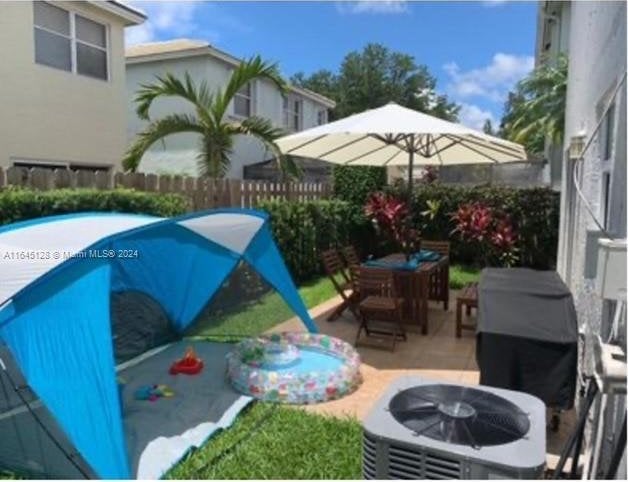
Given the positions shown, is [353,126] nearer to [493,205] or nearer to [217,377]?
[217,377]

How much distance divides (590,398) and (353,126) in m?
3.87

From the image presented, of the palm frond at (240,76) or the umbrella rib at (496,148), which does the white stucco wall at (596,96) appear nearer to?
the umbrella rib at (496,148)

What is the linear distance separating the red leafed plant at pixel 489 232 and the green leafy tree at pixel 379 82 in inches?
1318

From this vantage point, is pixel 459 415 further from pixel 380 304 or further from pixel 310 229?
pixel 310 229

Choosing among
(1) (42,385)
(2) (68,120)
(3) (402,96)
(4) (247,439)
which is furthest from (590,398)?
(3) (402,96)

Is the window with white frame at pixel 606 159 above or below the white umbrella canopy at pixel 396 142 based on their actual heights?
below

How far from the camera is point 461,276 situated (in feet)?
31.5

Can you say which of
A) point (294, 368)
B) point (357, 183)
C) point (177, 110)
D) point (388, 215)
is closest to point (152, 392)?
point (294, 368)

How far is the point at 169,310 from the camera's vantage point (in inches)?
231

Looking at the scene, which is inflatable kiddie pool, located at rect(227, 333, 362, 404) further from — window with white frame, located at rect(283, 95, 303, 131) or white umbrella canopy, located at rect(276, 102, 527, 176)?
window with white frame, located at rect(283, 95, 303, 131)

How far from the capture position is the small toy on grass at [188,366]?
4.96 metres

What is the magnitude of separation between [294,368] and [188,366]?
108 centimetres

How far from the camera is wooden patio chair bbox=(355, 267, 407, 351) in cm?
580

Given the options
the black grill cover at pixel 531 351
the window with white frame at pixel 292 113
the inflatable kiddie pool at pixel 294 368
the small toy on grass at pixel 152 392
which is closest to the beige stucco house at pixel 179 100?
the window with white frame at pixel 292 113
